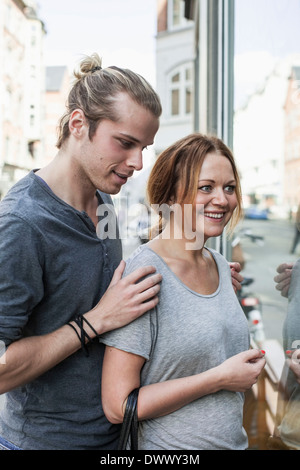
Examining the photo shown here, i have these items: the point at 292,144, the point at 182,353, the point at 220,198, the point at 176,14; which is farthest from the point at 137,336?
the point at 176,14

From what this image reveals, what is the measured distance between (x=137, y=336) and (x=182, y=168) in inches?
19.6

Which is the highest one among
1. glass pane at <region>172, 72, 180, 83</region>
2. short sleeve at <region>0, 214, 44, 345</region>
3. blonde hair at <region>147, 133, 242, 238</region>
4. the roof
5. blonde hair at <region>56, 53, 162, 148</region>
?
the roof

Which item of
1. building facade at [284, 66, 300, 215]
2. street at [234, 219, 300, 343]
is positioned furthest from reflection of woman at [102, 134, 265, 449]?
street at [234, 219, 300, 343]

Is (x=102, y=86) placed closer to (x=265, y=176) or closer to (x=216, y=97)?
(x=265, y=176)

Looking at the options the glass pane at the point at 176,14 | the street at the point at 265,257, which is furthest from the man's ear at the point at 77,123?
the glass pane at the point at 176,14

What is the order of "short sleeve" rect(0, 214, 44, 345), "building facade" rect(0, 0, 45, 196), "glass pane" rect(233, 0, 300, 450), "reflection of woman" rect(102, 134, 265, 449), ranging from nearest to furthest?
"short sleeve" rect(0, 214, 44, 345) < "reflection of woman" rect(102, 134, 265, 449) < "glass pane" rect(233, 0, 300, 450) < "building facade" rect(0, 0, 45, 196)

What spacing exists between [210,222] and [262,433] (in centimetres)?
105

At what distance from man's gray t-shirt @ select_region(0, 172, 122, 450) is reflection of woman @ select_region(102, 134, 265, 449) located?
0.33ft

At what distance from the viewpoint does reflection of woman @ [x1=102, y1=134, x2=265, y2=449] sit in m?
1.16

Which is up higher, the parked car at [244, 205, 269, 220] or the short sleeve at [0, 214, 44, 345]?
the short sleeve at [0, 214, 44, 345]

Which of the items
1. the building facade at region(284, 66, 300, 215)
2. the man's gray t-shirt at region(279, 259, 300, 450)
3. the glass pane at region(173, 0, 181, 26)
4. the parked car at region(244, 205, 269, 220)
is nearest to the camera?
the man's gray t-shirt at region(279, 259, 300, 450)

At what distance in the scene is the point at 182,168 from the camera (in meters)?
1.32

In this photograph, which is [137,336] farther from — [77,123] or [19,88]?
[19,88]

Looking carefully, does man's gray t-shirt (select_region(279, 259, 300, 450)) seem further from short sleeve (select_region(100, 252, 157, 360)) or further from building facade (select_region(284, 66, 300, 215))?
short sleeve (select_region(100, 252, 157, 360))
